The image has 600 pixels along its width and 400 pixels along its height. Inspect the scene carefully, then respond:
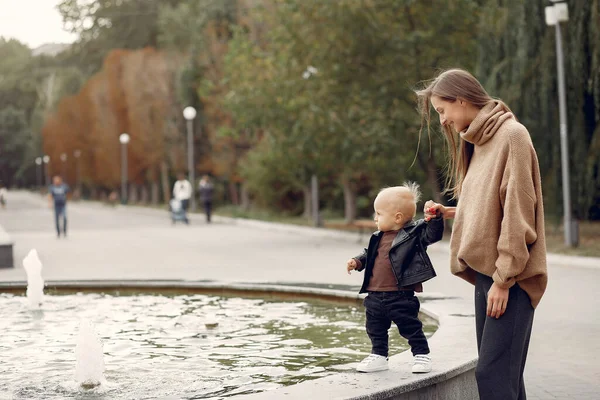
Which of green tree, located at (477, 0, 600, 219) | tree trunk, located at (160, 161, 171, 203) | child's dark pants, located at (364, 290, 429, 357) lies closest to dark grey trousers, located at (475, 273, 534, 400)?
child's dark pants, located at (364, 290, 429, 357)

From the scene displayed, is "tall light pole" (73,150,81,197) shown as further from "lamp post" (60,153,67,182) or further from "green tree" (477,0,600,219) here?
"green tree" (477,0,600,219)

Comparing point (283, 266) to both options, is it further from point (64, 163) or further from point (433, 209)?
point (64, 163)

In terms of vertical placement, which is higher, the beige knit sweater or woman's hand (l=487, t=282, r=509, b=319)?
the beige knit sweater

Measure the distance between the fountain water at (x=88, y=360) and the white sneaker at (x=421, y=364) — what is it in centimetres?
212

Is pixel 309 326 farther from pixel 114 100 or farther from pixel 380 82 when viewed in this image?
pixel 114 100

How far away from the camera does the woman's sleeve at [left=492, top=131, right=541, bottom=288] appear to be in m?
4.44

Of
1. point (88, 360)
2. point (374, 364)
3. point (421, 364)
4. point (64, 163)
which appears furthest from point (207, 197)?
point (64, 163)

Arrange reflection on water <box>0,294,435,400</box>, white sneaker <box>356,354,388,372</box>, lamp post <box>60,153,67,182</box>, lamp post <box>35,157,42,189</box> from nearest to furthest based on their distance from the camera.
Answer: white sneaker <box>356,354,388,372</box>, reflection on water <box>0,294,435,400</box>, lamp post <box>60,153,67,182</box>, lamp post <box>35,157,42,189</box>

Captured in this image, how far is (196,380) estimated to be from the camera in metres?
7.10

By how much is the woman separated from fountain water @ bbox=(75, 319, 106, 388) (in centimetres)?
294

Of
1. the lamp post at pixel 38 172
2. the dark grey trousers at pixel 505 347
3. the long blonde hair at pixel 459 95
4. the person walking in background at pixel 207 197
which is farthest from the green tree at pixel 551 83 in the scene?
the lamp post at pixel 38 172

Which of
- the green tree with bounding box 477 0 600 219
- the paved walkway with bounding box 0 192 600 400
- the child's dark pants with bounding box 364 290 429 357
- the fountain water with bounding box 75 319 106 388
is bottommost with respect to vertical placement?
the paved walkway with bounding box 0 192 600 400

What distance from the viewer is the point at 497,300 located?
453 cm

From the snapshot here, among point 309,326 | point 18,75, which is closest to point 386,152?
point 309,326
